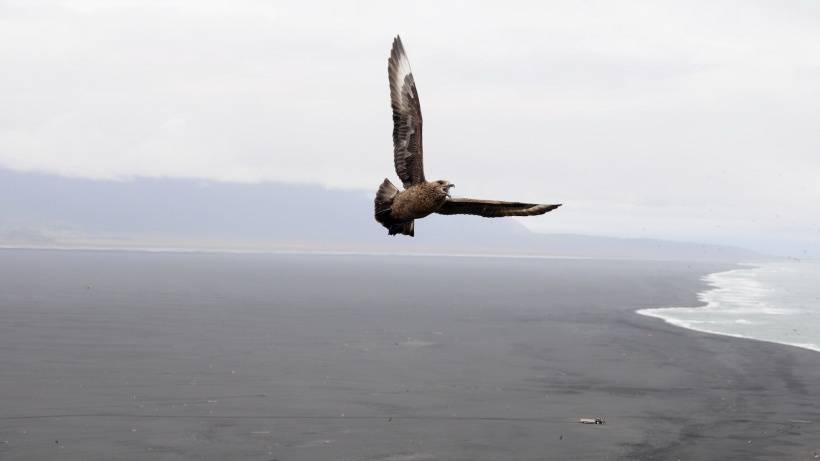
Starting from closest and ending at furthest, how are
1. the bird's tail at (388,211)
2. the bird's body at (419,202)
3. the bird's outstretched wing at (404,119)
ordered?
the bird's body at (419,202) → the bird's tail at (388,211) → the bird's outstretched wing at (404,119)

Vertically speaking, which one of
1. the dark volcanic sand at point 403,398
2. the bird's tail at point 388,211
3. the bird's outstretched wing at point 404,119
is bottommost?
the dark volcanic sand at point 403,398

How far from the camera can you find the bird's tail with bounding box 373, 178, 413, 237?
10.2 metres

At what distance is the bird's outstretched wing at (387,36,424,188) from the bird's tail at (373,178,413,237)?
0.64ft

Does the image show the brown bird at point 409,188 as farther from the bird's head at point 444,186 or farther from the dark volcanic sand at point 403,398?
the dark volcanic sand at point 403,398

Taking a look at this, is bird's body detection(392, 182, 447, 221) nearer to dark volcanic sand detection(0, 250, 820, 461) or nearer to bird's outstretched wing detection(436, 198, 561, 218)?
bird's outstretched wing detection(436, 198, 561, 218)

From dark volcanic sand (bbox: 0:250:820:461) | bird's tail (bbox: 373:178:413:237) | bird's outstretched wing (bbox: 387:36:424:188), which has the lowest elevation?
dark volcanic sand (bbox: 0:250:820:461)

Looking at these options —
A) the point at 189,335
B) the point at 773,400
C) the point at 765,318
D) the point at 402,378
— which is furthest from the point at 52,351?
the point at 765,318

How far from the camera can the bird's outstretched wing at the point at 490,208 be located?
1044cm

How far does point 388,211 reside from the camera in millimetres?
10430

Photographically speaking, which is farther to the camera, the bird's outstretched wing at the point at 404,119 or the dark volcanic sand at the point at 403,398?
the dark volcanic sand at the point at 403,398

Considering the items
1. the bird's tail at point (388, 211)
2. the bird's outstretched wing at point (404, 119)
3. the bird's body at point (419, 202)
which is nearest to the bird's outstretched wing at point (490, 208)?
the bird's body at point (419, 202)

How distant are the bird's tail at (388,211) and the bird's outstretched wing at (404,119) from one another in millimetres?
194

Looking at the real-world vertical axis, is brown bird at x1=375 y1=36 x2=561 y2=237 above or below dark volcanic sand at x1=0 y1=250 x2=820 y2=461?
above

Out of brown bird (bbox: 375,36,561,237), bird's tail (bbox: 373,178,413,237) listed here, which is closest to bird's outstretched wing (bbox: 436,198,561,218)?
brown bird (bbox: 375,36,561,237)
